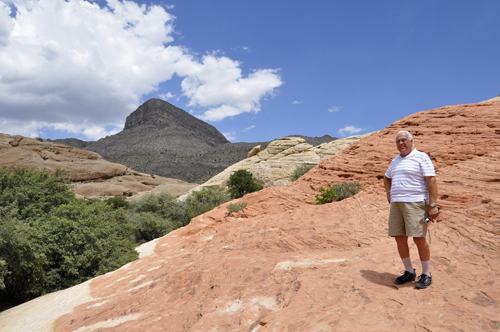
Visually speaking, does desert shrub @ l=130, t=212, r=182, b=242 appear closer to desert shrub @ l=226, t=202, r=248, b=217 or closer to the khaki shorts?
desert shrub @ l=226, t=202, r=248, b=217

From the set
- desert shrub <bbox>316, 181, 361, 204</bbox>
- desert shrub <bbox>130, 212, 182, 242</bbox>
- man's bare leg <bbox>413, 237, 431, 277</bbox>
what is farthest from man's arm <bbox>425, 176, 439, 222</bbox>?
desert shrub <bbox>130, 212, 182, 242</bbox>

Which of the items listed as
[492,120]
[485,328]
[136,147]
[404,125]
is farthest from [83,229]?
[136,147]

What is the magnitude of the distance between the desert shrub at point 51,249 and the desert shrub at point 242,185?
1292 centimetres

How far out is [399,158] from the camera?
13.0 feet

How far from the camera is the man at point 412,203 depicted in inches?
139

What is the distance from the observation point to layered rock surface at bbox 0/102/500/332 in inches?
120

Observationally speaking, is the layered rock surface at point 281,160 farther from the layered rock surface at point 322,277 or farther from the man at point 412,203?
the man at point 412,203

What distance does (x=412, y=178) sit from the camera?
3678mm

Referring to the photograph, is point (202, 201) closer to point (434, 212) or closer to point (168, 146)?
point (434, 212)

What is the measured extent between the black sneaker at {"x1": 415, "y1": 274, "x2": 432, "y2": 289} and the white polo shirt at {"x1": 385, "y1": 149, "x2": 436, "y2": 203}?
34.9 inches

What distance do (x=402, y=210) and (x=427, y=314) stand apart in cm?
126

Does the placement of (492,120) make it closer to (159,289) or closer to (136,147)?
(159,289)

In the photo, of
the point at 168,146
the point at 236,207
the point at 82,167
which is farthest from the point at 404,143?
the point at 168,146

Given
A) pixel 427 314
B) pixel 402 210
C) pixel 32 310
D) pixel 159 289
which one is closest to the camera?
pixel 427 314
